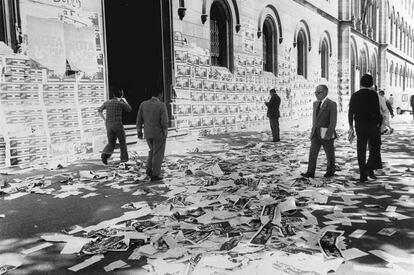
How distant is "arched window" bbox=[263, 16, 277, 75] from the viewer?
21.6 m

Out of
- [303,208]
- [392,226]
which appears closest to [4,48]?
[303,208]

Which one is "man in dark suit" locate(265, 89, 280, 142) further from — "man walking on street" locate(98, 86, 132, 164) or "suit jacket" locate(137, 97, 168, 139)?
"suit jacket" locate(137, 97, 168, 139)

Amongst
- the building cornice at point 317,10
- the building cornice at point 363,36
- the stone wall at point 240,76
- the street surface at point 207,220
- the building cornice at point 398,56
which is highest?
the building cornice at point 317,10

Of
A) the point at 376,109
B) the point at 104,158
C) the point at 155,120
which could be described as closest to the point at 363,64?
the point at 376,109

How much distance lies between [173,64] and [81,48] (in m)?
4.07

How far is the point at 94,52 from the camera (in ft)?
36.9

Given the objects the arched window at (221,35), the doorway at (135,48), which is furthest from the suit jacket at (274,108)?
the arched window at (221,35)

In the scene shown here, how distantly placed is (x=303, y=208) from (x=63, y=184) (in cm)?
442

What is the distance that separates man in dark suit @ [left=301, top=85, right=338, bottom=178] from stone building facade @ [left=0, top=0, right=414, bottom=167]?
6.04m

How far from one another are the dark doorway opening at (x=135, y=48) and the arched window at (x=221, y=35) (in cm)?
324

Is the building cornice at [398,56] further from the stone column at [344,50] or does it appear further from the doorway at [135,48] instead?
the doorway at [135,48]

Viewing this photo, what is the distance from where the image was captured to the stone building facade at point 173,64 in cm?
940

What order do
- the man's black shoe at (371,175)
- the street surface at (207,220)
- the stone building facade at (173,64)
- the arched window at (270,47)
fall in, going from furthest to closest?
1. the arched window at (270,47)
2. the stone building facade at (173,64)
3. the man's black shoe at (371,175)
4. the street surface at (207,220)

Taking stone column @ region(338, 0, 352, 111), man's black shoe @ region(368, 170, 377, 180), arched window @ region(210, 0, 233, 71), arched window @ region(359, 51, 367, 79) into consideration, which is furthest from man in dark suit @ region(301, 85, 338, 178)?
arched window @ region(359, 51, 367, 79)
